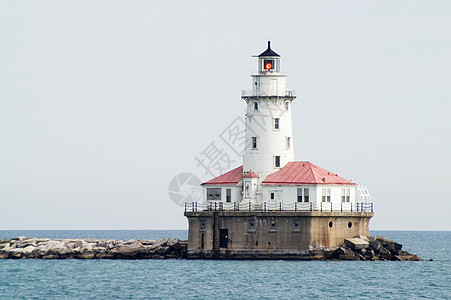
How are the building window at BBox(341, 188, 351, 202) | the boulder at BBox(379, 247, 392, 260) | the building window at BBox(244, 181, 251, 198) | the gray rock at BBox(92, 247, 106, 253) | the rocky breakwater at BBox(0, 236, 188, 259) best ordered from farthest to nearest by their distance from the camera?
1. the gray rock at BBox(92, 247, 106, 253)
2. the rocky breakwater at BBox(0, 236, 188, 259)
3. the building window at BBox(244, 181, 251, 198)
4. the building window at BBox(341, 188, 351, 202)
5. the boulder at BBox(379, 247, 392, 260)

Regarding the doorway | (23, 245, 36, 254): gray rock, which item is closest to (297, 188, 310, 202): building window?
the doorway

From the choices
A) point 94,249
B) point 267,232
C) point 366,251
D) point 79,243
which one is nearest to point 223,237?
point 267,232

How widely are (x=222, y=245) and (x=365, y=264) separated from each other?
9215mm

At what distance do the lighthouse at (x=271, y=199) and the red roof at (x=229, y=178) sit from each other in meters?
0.09

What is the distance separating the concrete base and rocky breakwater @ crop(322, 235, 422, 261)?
53 cm

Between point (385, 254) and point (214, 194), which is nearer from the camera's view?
point (385, 254)

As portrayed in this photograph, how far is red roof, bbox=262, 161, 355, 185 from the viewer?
6588 cm

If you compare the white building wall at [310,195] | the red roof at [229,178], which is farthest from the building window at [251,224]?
the red roof at [229,178]

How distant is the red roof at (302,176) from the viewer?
216ft

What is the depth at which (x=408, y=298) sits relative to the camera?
52.2m

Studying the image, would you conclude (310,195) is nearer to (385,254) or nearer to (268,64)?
(385,254)

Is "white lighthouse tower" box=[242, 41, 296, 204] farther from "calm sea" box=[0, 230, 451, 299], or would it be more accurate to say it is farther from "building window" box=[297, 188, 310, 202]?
"calm sea" box=[0, 230, 451, 299]

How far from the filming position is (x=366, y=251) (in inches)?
2574

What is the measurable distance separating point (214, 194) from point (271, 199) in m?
4.37
